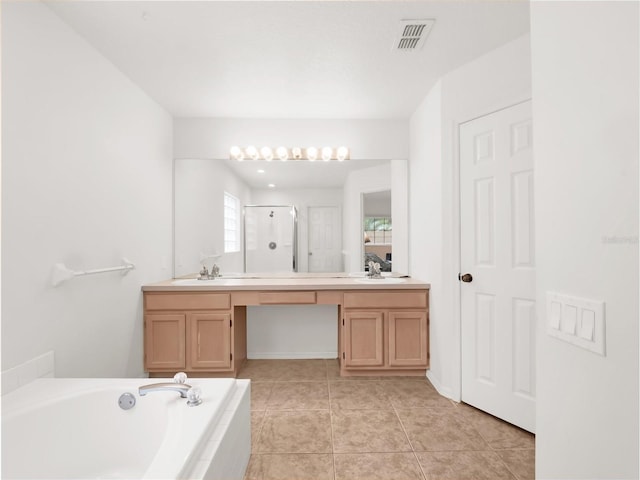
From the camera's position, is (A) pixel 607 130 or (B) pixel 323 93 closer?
(A) pixel 607 130

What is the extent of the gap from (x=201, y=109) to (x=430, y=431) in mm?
3147

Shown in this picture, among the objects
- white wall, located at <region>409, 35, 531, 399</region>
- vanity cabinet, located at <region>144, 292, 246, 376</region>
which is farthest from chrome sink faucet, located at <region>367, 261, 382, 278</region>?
vanity cabinet, located at <region>144, 292, 246, 376</region>

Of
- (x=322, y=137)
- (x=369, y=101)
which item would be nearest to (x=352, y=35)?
(x=369, y=101)

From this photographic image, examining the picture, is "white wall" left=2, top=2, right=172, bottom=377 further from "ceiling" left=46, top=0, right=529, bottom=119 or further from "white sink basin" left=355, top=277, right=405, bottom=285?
"white sink basin" left=355, top=277, right=405, bottom=285

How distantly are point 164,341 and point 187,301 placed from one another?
376 millimetres

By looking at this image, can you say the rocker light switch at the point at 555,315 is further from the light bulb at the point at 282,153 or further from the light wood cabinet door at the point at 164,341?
the light bulb at the point at 282,153

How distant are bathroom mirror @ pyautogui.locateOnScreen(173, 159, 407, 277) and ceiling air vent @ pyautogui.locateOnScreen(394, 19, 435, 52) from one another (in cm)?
130

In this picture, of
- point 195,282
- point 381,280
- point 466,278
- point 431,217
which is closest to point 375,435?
point 466,278

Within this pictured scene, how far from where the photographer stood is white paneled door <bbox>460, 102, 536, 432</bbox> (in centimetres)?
197

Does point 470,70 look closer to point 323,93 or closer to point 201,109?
point 323,93

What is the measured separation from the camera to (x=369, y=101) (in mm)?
2785

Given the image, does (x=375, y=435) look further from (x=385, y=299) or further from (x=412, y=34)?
(x=412, y=34)

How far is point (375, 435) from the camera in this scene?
195 cm

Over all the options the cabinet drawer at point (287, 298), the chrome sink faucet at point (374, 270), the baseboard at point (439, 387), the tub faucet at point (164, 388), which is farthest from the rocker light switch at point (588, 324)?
the chrome sink faucet at point (374, 270)
